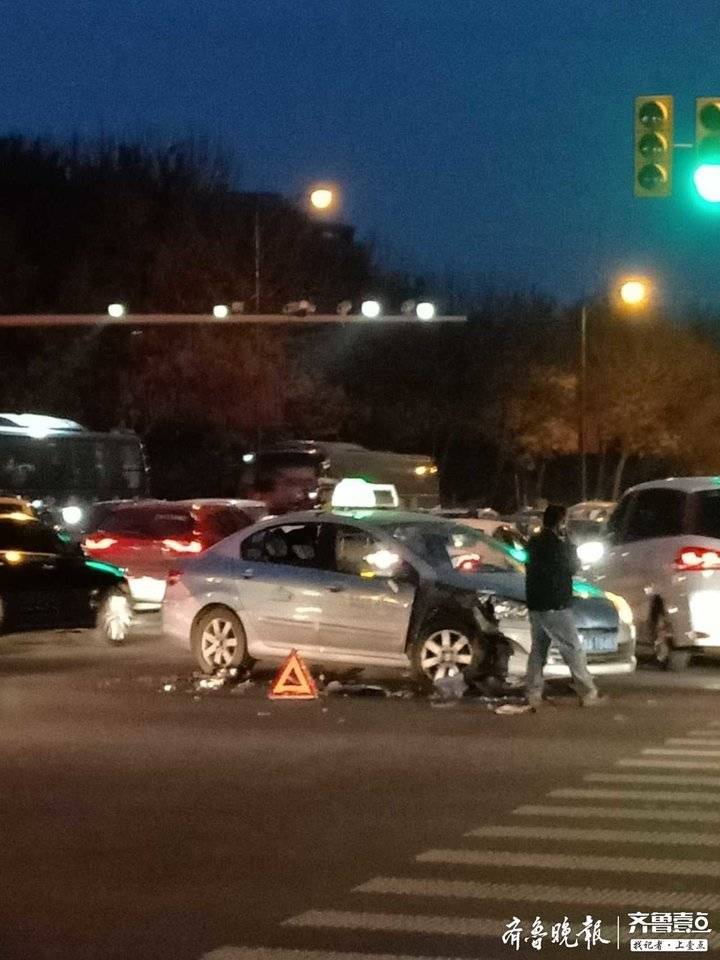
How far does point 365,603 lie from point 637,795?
245 inches

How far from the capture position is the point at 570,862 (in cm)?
914

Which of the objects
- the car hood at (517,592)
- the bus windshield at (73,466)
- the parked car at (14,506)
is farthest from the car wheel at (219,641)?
the bus windshield at (73,466)

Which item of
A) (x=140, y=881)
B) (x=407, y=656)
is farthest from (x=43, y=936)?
(x=407, y=656)

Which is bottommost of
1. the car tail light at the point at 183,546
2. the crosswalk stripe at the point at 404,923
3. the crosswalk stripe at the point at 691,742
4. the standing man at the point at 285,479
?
the crosswalk stripe at the point at 404,923

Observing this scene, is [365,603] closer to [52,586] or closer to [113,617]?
[52,586]

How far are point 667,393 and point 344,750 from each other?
175 feet

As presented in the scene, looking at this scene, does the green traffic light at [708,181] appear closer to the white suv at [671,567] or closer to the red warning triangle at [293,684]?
the white suv at [671,567]

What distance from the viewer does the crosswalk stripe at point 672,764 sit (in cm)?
1248

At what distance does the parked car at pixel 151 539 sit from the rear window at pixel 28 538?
314 centimetres

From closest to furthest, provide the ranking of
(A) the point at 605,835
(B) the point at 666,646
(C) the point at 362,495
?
(A) the point at 605,835 < (B) the point at 666,646 < (C) the point at 362,495

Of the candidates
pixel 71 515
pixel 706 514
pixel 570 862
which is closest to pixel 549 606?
pixel 706 514

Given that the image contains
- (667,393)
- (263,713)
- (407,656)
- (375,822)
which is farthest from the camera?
(667,393)

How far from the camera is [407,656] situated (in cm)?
1702

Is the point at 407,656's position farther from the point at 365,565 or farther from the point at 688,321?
the point at 688,321
